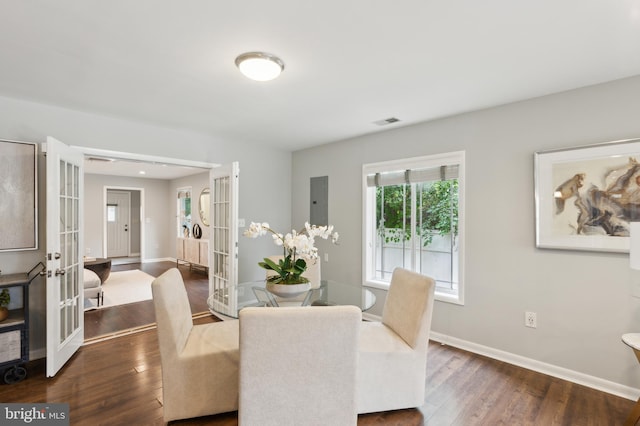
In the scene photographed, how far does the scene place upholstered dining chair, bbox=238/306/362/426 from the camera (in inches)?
57.1

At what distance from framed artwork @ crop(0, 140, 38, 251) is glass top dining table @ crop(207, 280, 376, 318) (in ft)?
5.94

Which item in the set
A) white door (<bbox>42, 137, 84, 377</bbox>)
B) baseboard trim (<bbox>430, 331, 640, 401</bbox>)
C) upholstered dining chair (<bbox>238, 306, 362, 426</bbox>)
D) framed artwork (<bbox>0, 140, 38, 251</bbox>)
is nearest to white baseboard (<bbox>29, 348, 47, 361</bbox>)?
Result: white door (<bbox>42, 137, 84, 377</bbox>)

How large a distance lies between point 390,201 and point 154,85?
2.76 meters

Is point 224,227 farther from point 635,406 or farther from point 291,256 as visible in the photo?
point 635,406

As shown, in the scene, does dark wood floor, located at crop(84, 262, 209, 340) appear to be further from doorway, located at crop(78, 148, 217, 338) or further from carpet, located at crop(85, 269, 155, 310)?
doorway, located at crop(78, 148, 217, 338)

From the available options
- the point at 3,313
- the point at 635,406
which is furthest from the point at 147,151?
the point at 635,406

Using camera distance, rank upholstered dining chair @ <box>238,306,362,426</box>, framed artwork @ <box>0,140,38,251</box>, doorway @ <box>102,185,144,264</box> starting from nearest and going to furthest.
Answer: upholstered dining chair @ <box>238,306,362,426</box>
framed artwork @ <box>0,140,38,251</box>
doorway @ <box>102,185,144,264</box>

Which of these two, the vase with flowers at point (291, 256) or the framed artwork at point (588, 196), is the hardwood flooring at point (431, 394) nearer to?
the vase with flowers at point (291, 256)

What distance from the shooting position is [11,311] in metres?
2.68

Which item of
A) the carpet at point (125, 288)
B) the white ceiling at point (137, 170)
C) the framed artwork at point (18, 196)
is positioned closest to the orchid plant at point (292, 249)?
the framed artwork at point (18, 196)

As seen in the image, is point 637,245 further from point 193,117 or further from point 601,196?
point 193,117

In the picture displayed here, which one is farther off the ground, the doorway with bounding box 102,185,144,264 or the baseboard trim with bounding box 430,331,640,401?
the doorway with bounding box 102,185,144,264

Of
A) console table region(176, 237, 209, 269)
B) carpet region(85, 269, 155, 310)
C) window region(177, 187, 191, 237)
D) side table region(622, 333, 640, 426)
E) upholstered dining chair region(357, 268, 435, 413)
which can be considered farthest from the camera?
window region(177, 187, 191, 237)

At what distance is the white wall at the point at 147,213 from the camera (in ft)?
25.8
